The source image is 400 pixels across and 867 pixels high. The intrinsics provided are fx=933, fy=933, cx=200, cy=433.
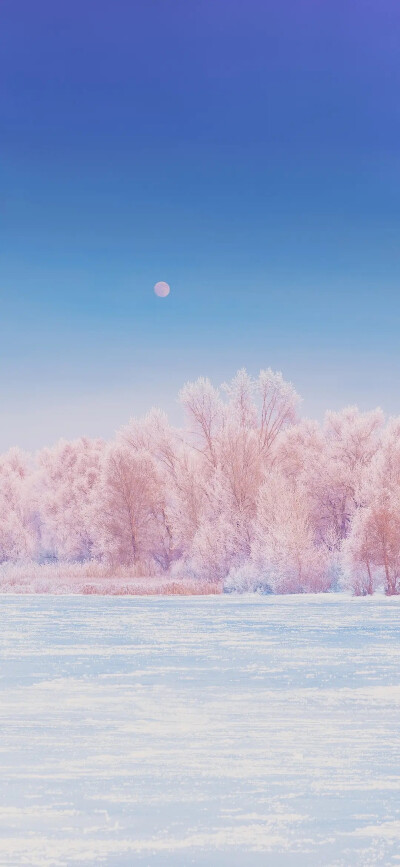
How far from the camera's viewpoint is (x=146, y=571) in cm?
4194

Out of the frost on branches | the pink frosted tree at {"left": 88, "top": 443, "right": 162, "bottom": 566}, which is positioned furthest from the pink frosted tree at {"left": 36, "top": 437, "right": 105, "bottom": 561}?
the pink frosted tree at {"left": 88, "top": 443, "right": 162, "bottom": 566}

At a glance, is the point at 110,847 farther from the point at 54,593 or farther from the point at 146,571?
the point at 146,571

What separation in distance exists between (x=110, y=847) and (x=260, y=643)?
11824 mm

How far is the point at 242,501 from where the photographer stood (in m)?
41.5

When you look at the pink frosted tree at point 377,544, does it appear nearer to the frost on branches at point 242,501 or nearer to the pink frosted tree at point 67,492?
the frost on branches at point 242,501

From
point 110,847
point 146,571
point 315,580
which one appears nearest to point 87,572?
point 146,571

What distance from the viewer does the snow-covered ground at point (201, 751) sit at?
19.4 feet

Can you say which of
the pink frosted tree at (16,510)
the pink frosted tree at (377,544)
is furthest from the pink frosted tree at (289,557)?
the pink frosted tree at (16,510)

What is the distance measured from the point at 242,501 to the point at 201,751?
33.1 metres

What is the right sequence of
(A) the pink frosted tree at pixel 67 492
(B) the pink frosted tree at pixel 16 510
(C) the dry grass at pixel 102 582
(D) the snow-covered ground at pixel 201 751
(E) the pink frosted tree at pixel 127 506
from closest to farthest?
(D) the snow-covered ground at pixel 201 751 < (C) the dry grass at pixel 102 582 < (E) the pink frosted tree at pixel 127 506 < (A) the pink frosted tree at pixel 67 492 < (B) the pink frosted tree at pixel 16 510

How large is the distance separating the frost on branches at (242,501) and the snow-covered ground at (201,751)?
15.6 metres

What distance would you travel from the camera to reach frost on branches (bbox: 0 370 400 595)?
3381cm

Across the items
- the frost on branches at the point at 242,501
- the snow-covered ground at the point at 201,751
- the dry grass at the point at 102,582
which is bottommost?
the snow-covered ground at the point at 201,751

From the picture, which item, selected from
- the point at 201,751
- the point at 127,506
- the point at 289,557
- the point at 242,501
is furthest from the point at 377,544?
the point at 201,751
